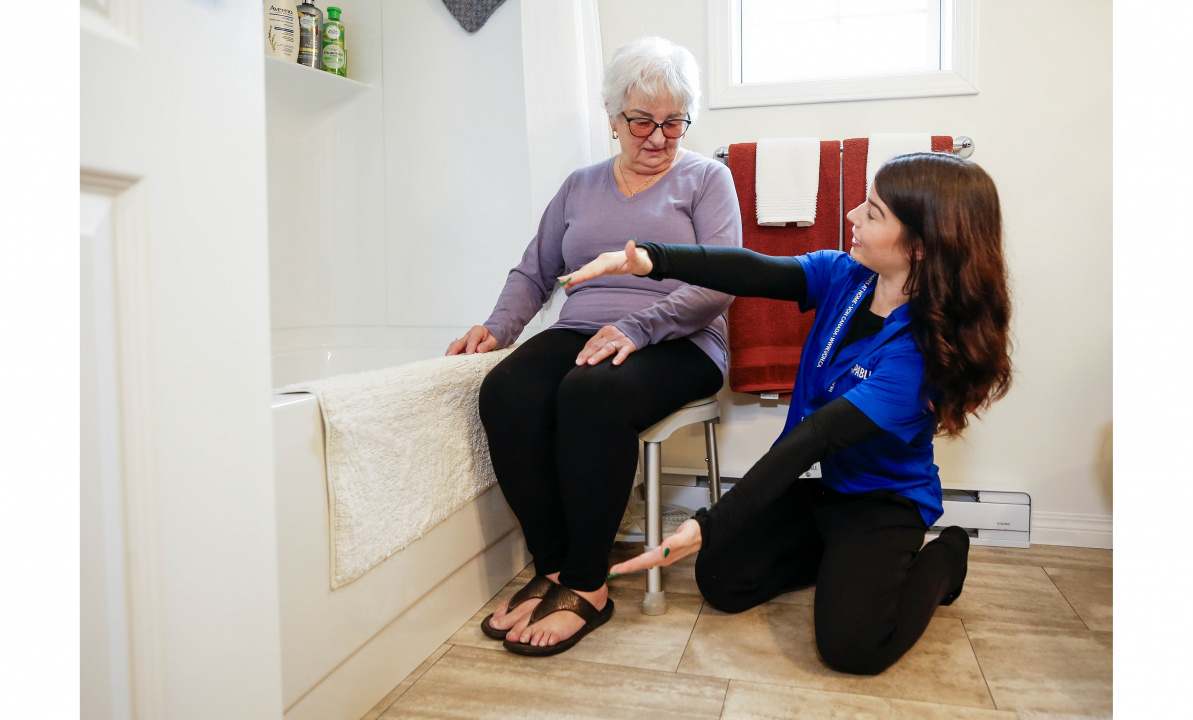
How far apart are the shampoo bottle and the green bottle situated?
1.3 inches

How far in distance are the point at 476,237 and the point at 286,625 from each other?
1.35 metres

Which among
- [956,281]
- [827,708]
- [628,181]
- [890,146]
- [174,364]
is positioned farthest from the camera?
[890,146]

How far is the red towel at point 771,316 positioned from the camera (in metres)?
1.77

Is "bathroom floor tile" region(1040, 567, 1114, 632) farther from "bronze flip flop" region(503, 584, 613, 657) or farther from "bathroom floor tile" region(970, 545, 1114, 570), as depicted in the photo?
"bronze flip flop" region(503, 584, 613, 657)

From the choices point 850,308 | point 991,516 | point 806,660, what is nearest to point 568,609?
point 806,660

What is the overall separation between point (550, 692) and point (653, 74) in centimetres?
111

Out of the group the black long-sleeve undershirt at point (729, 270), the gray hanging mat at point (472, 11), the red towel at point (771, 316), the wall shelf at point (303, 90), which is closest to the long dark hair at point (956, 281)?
the black long-sleeve undershirt at point (729, 270)

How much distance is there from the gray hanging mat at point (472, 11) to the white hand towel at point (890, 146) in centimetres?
104

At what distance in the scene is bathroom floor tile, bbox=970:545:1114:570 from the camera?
165 centimetres

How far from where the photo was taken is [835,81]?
1802mm

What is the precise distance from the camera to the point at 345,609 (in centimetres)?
102

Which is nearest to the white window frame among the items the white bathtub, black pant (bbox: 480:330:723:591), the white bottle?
black pant (bbox: 480:330:723:591)

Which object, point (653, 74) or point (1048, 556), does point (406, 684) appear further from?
point (1048, 556)
